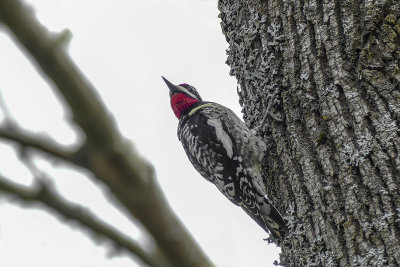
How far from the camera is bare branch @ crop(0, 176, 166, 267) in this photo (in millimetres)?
809

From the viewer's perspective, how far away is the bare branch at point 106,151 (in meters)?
0.75

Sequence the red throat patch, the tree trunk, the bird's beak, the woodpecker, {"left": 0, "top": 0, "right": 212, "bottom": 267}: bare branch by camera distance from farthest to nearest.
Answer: the bird's beak
the red throat patch
the woodpecker
the tree trunk
{"left": 0, "top": 0, "right": 212, "bottom": 267}: bare branch

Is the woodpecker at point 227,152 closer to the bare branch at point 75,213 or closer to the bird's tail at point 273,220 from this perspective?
the bird's tail at point 273,220

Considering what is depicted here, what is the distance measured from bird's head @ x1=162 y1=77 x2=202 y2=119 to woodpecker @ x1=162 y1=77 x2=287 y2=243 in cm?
1

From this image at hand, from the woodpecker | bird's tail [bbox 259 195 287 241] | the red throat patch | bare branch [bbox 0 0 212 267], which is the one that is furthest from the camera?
the red throat patch

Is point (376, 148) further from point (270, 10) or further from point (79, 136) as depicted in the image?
point (79, 136)

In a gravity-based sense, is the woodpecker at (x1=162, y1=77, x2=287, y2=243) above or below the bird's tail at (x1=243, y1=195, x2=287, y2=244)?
above

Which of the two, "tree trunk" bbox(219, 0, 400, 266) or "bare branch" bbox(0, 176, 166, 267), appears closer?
"bare branch" bbox(0, 176, 166, 267)

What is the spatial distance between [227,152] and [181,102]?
1146mm

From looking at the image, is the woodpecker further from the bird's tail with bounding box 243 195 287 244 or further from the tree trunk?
the tree trunk

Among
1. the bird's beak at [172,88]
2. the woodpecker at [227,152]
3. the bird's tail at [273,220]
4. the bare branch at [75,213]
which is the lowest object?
the bare branch at [75,213]

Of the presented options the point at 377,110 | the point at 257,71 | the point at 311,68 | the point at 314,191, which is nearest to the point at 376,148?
the point at 377,110

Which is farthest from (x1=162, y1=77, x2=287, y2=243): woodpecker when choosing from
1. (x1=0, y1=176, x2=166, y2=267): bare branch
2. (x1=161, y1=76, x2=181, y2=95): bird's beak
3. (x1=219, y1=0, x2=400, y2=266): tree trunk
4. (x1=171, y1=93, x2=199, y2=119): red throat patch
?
(x1=0, y1=176, x2=166, y2=267): bare branch

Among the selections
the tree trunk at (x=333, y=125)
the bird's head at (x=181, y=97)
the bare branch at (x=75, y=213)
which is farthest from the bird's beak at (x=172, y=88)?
the bare branch at (x=75, y=213)
